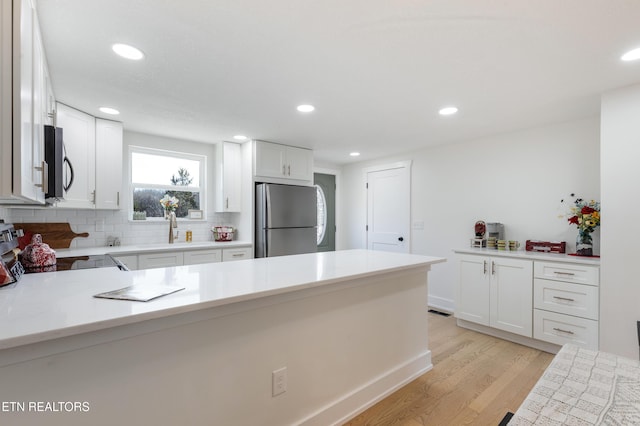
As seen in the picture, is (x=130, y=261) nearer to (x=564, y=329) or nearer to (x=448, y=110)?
(x=448, y=110)

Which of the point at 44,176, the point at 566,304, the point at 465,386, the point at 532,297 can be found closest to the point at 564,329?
the point at 566,304

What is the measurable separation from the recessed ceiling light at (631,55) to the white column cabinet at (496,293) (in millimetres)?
1766

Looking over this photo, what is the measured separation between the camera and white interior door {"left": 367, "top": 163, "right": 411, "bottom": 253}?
14.9ft

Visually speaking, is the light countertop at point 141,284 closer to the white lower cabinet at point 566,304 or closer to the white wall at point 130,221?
the white lower cabinet at point 566,304

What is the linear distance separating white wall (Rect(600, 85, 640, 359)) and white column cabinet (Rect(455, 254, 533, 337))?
596 millimetres

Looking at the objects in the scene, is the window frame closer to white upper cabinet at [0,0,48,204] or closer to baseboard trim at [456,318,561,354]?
white upper cabinet at [0,0,48,204]

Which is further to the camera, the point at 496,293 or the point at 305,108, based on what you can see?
the point at 496,293

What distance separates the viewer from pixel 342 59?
185 cm

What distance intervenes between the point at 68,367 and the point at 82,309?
175mm

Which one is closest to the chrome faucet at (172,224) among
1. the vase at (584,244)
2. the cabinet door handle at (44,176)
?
the cabinet door handle at (44,176)

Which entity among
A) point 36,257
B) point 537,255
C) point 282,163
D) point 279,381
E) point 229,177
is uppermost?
point 282,163

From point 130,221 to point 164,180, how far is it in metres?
0.64

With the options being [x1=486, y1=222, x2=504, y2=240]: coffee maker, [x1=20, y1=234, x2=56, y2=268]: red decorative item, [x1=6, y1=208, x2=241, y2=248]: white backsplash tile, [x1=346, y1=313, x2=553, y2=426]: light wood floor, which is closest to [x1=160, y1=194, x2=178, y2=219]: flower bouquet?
[x1=6, y1=208, x2=241, y2=248]: white backsplash tile

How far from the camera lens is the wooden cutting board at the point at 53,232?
9.32ft
